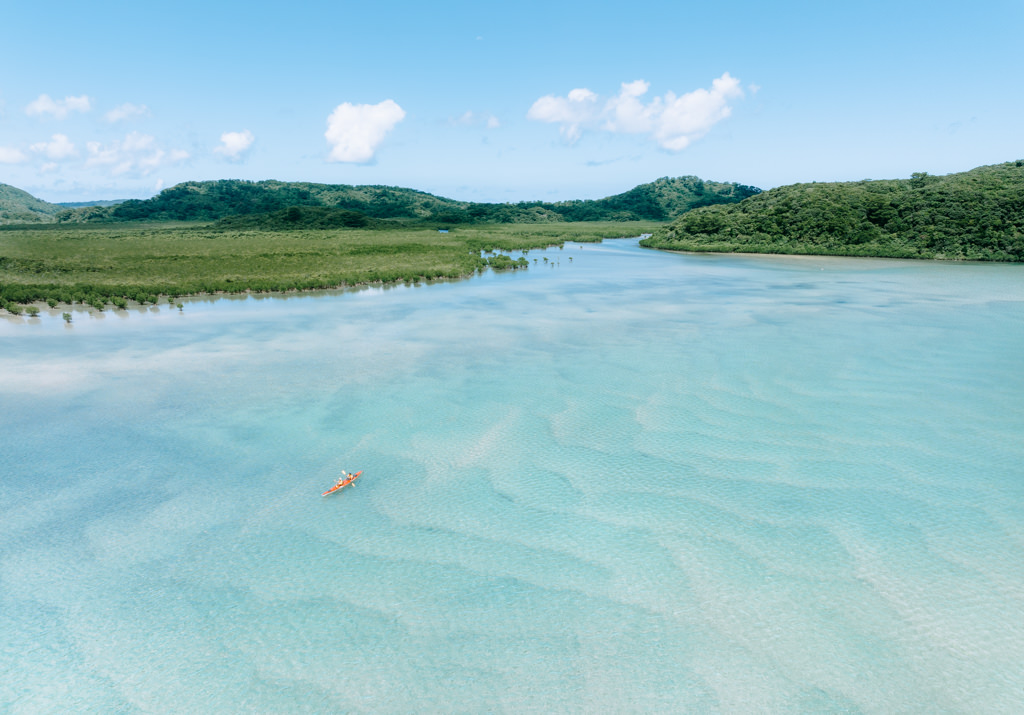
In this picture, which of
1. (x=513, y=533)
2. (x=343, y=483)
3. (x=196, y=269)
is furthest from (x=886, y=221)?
(x=343, y=483)

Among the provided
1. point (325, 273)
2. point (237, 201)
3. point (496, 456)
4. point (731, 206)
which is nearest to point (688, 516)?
point (496, 456)

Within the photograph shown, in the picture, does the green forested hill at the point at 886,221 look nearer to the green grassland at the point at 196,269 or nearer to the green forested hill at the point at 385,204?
the green grassland at the point at 196,269

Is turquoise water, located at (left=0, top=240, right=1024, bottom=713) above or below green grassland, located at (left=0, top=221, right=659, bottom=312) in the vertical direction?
below

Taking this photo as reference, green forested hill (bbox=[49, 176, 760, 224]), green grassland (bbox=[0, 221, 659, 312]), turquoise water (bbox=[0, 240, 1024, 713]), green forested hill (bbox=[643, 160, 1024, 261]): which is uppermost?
green forested hill (bbox=[49, 176, 760, 224])

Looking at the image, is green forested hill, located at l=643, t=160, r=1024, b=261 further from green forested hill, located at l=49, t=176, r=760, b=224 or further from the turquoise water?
green forested hill, located at l=49, t=176, r=760, b=224

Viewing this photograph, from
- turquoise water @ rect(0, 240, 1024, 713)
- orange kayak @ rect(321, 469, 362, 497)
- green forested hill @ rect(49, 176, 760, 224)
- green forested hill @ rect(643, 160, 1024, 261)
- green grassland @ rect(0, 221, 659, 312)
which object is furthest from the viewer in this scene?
green forested hill @ rect(49, 176, 760, 224)

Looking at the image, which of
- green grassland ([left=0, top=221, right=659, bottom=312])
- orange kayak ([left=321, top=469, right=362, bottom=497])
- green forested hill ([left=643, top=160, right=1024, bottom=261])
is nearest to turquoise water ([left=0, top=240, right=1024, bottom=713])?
orange kayak ([left=321, top=469, right=362, bottom=497])
